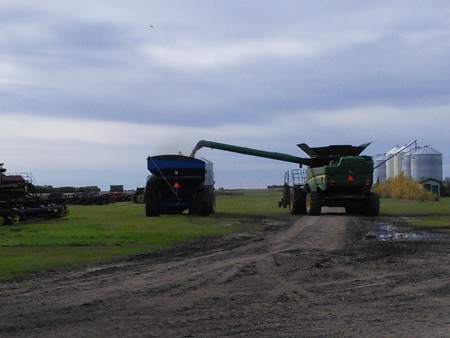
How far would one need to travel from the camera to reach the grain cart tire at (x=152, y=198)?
3066 cm

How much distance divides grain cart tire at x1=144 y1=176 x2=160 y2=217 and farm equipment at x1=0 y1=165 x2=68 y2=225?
4553 mm

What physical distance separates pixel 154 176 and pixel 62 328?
77.2 ft

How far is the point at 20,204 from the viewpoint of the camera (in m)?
28.5

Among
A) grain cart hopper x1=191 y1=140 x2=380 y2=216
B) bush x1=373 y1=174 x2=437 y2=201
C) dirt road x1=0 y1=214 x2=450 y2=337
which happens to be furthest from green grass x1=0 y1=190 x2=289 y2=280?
bush x1=373 y1=174 x2=437 y2=201

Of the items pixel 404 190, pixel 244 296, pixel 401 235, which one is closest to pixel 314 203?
pixel 401 235

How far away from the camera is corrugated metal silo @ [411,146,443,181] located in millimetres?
74062

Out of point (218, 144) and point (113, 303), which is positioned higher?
point (218, 144)

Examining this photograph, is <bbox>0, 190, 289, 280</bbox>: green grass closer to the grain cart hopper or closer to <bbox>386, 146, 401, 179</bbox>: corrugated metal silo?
the grain cart hopper

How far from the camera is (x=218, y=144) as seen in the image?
37656mm

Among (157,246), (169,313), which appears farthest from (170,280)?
(157,246)

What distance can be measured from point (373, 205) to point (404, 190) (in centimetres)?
3433

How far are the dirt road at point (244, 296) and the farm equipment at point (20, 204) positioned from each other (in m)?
13.3

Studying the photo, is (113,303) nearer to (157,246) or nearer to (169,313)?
(169,313)

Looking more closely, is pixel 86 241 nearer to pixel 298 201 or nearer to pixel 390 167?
pixel 298 201
